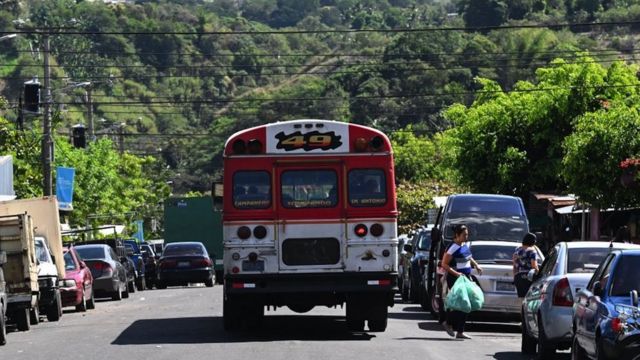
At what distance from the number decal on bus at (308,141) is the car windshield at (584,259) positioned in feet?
14.1

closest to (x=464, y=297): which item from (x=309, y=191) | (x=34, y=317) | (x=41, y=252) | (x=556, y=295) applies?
(x=309, y=191)

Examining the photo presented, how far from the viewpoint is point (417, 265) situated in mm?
32438

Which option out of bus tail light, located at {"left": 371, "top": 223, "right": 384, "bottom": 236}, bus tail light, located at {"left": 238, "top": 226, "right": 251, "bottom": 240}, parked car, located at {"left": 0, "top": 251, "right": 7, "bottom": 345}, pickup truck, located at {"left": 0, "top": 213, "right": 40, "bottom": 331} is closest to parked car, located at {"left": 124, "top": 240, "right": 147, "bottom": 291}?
pickup truck, located at {"left": 0, "top": 213, "right": 40, "bottom": 331}

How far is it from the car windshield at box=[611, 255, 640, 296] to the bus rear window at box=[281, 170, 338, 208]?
23.7ft

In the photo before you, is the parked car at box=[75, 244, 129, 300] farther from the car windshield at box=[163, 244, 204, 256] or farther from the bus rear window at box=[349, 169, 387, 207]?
the bus rear window at box=[349, 169, 387, 207]

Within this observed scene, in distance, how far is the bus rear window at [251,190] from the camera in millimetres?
21922

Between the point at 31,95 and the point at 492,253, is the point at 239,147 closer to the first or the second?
the point at 492,253

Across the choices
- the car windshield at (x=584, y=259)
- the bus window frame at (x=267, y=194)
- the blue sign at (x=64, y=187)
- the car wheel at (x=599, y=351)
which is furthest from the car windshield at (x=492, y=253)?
the blue sign at (x=64, y=187)

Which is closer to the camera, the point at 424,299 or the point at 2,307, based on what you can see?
the point at 2,307

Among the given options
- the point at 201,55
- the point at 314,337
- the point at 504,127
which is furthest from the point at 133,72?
the point at 314,337

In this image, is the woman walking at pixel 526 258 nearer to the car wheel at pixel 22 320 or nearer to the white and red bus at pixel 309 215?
the white and red bus at pixel 309 215

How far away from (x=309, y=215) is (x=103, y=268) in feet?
51.4

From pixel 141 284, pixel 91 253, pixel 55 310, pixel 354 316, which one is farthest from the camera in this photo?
pixel 141 284

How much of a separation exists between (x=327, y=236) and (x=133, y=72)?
135 metres
